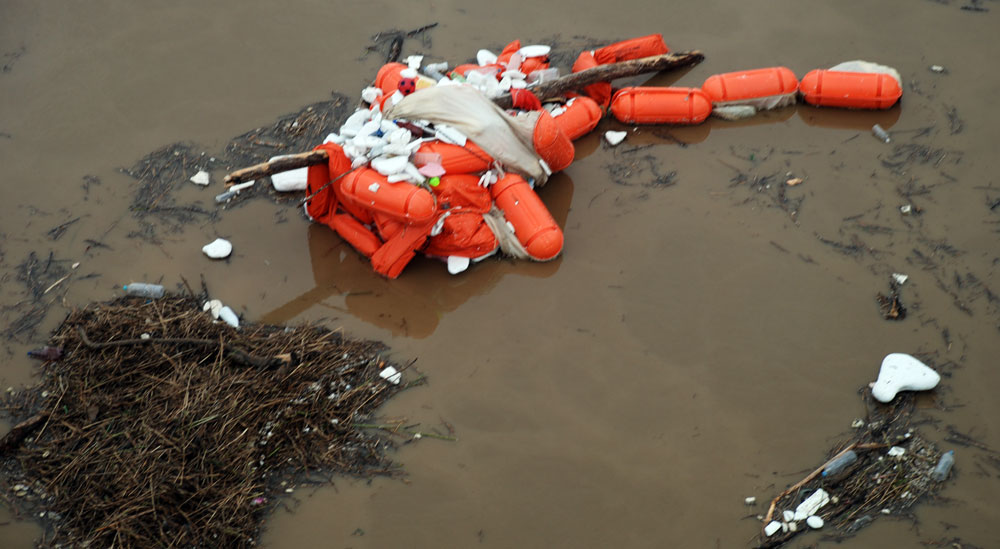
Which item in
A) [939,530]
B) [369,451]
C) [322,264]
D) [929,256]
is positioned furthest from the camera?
[322,264]

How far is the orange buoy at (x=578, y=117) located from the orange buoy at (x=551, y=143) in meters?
0.34

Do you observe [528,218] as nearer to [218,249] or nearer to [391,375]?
[391,375]

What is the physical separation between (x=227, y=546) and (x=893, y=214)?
15.7ft

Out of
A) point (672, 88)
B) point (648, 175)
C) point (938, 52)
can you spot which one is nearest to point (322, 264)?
point (648, 175)

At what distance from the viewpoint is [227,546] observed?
402 centimetres

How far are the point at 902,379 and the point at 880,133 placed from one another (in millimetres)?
2425

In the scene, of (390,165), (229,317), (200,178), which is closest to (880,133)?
(390,165)

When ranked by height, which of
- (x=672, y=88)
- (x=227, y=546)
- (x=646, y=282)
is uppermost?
(x=672, y=88)

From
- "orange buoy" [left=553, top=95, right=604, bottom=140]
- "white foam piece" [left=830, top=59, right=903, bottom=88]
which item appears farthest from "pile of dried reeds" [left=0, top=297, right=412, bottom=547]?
"white foam piece" [left=830, top=59, right=903, bottom=88]

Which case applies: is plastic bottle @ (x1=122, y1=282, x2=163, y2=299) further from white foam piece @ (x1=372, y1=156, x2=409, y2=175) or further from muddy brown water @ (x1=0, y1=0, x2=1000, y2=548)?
white foam piece @ (x1=372, y1=156, x2=409, y2=175)

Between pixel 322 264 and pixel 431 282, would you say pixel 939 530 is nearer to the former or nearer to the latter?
pixel 431 282

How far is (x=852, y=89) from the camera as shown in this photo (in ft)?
19.8

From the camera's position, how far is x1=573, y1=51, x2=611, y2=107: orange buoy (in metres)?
6.32

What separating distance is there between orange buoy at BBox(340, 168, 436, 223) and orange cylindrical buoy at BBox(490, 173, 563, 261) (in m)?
0.57
